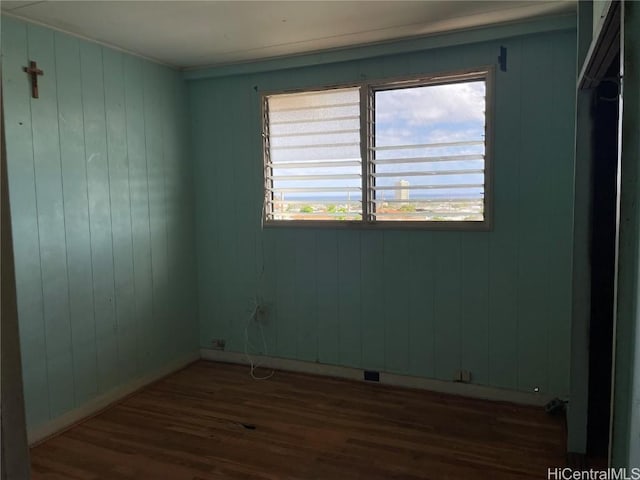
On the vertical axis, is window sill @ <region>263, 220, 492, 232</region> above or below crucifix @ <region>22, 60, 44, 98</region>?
below

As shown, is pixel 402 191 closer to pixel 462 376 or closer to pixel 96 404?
pixel 462 376

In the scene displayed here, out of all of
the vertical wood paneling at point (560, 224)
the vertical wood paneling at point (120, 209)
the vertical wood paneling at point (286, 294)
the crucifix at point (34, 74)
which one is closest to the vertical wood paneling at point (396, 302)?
the vertical wood paneling at point (286, 294)

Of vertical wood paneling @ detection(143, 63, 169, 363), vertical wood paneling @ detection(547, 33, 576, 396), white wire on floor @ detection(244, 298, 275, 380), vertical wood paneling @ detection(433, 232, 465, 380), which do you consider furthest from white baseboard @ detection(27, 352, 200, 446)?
vertical wood paneling @ detection(547, 33, 576, 396)

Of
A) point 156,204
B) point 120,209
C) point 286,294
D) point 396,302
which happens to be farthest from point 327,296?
point 120,209

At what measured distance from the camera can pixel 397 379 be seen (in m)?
3.56

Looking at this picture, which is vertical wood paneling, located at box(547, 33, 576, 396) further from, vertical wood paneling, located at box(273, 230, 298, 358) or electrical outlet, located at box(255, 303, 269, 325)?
electrical outlet, located at box(255, 303, 269, 325)

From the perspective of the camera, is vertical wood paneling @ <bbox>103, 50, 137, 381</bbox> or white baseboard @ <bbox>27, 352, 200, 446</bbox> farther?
vertical wood paneling @ <bbox>103, 50, 137, 381</bbox>

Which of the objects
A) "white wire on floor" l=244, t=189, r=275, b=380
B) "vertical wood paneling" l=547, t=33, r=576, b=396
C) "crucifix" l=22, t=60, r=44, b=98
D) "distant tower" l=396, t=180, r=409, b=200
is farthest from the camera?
"white wire on floor" l=244, t=189, r=275, b=380

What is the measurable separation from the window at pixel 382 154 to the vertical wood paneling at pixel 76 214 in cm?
136

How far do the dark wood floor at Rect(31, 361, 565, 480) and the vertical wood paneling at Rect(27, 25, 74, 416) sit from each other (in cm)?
38

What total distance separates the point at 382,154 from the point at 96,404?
265cm

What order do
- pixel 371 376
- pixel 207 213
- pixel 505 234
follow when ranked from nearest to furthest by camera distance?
pixel 505 234 < pixel 371 376 < pixel 207 213

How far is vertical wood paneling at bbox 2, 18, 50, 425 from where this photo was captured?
2.65 m

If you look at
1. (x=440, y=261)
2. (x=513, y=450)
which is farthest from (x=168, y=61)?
(x=513, y=450)
